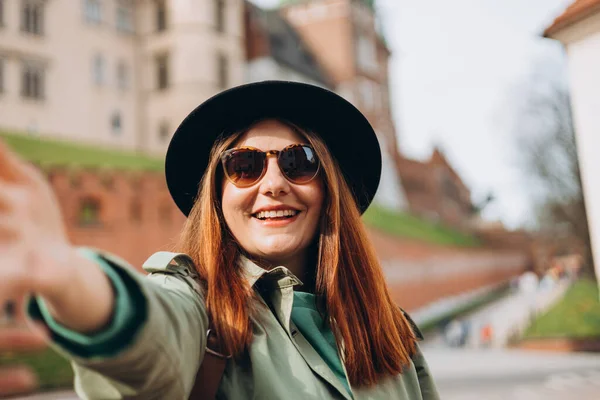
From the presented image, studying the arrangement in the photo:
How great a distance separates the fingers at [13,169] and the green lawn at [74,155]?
1346 cm

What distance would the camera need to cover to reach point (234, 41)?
71.3 feet

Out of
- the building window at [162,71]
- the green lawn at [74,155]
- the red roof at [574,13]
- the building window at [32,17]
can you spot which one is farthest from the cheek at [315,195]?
the building window at [162,71]

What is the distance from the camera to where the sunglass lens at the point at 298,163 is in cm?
140

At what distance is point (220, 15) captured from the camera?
21688 mm

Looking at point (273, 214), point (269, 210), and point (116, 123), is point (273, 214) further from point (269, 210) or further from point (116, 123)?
point (116, 123)

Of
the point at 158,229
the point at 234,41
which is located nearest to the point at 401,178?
the point at 234,41

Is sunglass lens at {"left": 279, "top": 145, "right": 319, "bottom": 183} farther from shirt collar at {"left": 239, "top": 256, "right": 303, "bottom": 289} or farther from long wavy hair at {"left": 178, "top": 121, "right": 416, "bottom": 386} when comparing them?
shirt collar at {"left": 239, "top": 256, "right": 303, "bottom": 289}

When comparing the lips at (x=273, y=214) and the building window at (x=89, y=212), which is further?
the building window at (x=89, y=212)

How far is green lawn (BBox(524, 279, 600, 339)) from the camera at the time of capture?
1618 cm

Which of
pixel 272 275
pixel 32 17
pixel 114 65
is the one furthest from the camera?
pixel 114 65

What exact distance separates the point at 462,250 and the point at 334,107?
2561 cm

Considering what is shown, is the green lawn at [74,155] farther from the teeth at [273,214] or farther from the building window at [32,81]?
the teeth at [273,214]

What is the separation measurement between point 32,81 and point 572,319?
1516 centimetres

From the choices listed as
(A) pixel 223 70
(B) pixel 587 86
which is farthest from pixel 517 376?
(A) pixel 223 70
